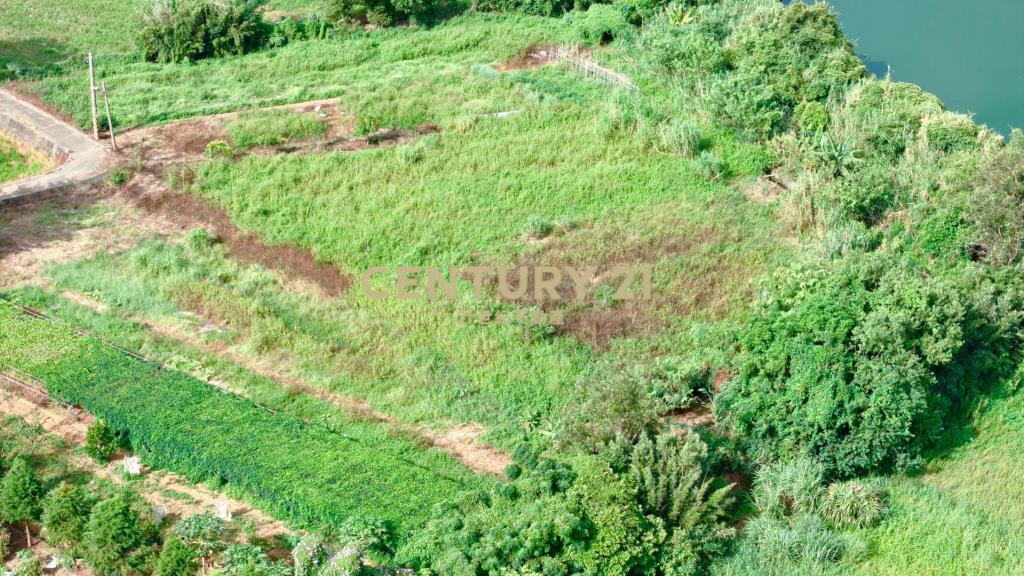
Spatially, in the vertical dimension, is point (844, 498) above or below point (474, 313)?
below

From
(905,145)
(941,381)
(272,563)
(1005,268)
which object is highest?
(905,145)

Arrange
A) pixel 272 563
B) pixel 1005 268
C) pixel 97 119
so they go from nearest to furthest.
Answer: pixel 272 563, pixel 1005 268, pixel 97 119

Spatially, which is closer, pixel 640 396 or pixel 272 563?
pixel 272 563

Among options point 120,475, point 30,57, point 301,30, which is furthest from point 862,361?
point 30,57

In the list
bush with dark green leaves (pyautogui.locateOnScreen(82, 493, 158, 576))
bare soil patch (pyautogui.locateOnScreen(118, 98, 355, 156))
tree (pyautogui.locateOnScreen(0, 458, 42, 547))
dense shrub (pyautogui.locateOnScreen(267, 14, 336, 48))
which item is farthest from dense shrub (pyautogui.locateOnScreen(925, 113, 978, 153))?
tree (pyautogui.locateOnScreen(0, 458, 42, 547))

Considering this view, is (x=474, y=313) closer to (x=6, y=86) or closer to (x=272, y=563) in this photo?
(x=272, y=563)

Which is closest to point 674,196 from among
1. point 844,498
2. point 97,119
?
point 844,498

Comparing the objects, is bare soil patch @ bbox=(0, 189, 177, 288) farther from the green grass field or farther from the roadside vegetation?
the green grass field
